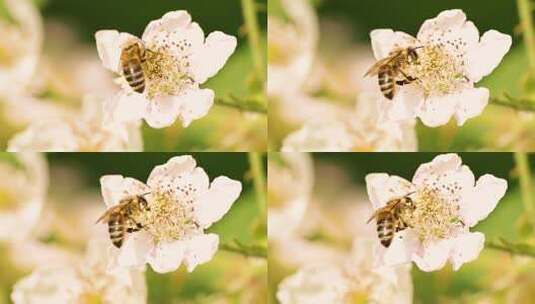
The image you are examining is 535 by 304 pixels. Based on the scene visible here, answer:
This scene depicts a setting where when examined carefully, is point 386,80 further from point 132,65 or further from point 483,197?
point 132,65

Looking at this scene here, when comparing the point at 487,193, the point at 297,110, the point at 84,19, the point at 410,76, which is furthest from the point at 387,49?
the point at 84,19

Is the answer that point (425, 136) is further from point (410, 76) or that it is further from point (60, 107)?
point (60, 107)

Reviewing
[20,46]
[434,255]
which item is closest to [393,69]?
[434,255]

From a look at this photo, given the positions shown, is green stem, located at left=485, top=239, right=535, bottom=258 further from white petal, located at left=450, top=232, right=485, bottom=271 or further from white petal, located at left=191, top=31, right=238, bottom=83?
white petal, located at left=191, top=31, right=238, bottom=83

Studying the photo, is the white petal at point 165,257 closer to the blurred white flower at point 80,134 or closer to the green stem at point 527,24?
the blurred white flower at point 80,134

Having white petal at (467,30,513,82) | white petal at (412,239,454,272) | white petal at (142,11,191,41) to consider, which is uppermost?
white petal at (142,11,191,41)

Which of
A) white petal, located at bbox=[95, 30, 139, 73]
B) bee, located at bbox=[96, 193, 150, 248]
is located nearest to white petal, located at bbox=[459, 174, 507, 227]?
bee, located at bbox=[96, 193, 150, 248]
